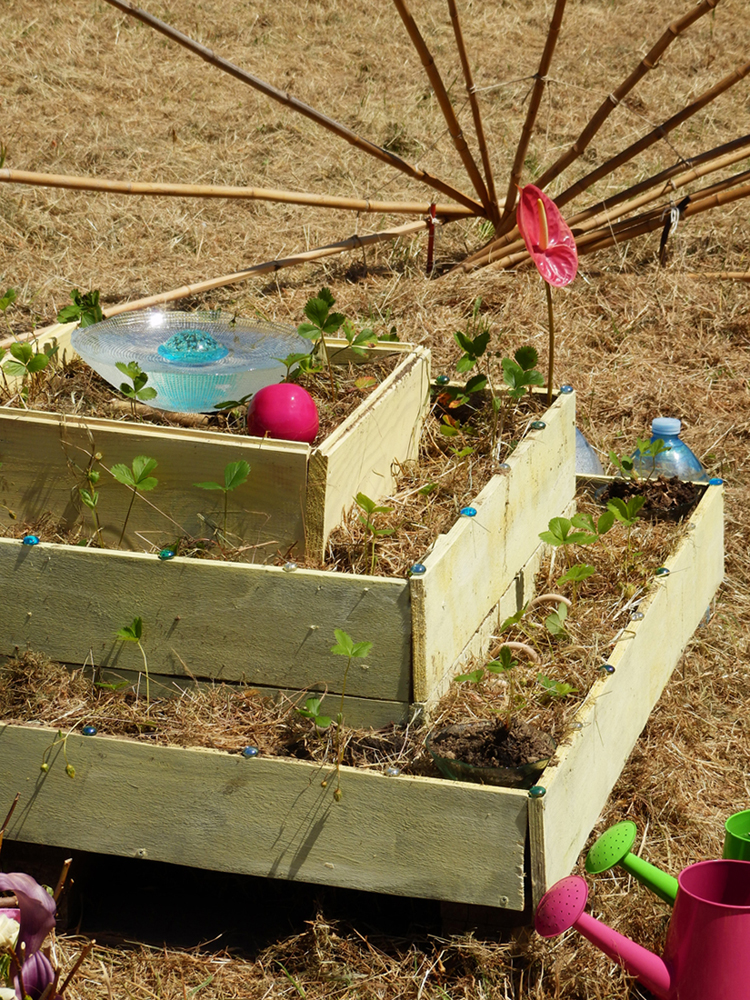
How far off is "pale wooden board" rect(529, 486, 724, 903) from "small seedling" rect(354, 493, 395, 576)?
1.66ft

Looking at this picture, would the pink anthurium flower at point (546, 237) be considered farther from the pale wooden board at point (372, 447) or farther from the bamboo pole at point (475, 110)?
the bamboo pole at point (475, 110)

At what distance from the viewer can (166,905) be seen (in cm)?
210

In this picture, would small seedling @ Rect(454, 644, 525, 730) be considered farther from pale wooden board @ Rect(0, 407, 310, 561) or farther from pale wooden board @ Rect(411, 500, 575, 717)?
pale wooden board @ Rect(0, 407, 310, 561)

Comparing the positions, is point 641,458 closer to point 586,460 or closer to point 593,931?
point 586,460

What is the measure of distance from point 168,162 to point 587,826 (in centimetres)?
454

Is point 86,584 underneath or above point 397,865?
above

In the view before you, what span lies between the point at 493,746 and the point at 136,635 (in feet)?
2.25

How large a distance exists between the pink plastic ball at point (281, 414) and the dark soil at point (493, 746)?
27.2 inches

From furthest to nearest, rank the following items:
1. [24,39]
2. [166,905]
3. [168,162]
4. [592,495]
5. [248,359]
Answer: [24,39] < [168,162] < [592,495] < [248,359] < [166,905]

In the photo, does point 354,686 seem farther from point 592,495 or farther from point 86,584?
point 592,495

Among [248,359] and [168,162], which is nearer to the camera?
[248,359]

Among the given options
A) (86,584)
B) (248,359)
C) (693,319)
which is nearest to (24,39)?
(693,319)

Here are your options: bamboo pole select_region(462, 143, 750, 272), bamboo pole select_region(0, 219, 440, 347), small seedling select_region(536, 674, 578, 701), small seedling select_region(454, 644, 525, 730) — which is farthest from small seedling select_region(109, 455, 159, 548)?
bamboo pole select_region(462, 143, 750, 272)

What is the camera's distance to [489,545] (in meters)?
2.25
